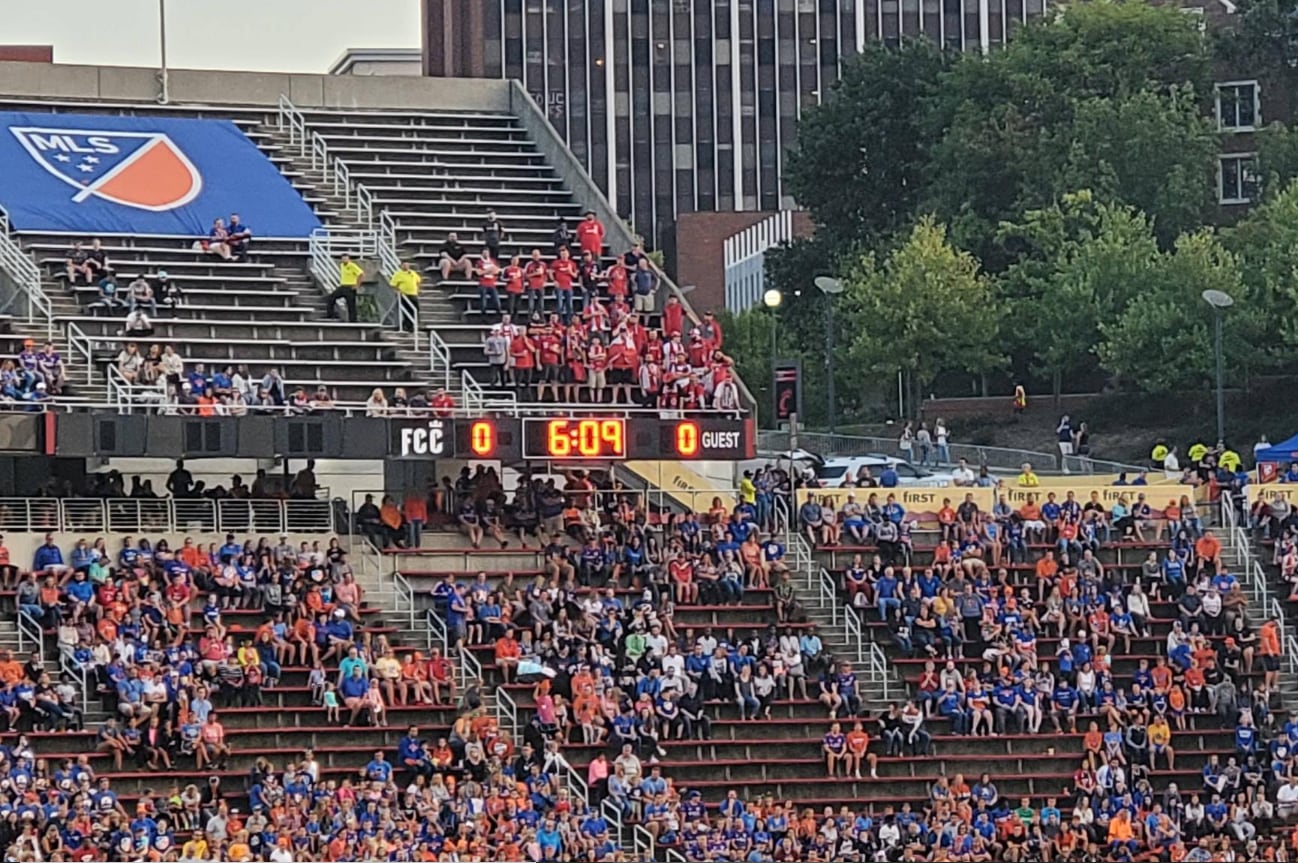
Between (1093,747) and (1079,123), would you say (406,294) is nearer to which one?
(1093,747)

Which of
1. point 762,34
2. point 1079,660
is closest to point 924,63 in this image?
point 762,34

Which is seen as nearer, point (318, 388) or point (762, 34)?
point (318, 388)

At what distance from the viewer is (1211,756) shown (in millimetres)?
39938

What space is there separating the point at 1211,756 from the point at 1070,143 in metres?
43.9

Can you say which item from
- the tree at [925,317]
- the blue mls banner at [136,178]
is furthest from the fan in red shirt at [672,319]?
the tree at [925,317]

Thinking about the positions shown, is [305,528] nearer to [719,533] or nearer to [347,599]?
[347,599]

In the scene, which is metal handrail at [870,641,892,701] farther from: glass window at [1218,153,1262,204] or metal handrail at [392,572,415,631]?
glass window at [1218,153,1262,204]

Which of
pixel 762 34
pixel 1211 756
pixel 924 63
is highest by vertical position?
pixel 762 34

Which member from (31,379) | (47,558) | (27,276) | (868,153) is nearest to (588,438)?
(31,379)

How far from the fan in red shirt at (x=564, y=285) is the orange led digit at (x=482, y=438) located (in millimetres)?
4448

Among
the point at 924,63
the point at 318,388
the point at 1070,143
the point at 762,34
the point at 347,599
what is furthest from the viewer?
the point at 762,34

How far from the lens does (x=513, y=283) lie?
45.6m

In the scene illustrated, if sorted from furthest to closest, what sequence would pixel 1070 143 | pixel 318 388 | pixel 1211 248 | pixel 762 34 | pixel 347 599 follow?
pixel 762 34 → pixel 1070 143 → pixel 1211 248 → pixel 318 388 → pixel 347 599

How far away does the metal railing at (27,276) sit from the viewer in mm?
42969
